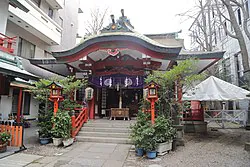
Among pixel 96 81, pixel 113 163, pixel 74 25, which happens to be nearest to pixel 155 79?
pixel 113 163

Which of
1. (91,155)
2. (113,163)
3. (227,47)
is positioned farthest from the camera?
(227,47)

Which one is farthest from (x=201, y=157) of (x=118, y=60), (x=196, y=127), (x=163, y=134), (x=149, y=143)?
(x=118, y=60)

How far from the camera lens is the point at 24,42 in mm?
12781

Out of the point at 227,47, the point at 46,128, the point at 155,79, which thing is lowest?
the point at 46,128

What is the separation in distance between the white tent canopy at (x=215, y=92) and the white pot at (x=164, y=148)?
3.01 metres

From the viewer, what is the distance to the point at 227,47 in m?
17.2

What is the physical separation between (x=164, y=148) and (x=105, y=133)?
305 centimetres

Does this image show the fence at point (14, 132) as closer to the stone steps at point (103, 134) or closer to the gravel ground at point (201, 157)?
the stone steps at point (103, 134)

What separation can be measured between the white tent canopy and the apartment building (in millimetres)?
7794

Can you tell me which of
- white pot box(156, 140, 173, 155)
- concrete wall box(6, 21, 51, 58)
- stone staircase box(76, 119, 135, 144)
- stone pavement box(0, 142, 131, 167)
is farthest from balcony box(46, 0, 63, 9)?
white pot box(156, 140, 173, 155)

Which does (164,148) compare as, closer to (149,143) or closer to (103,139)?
(149,143)

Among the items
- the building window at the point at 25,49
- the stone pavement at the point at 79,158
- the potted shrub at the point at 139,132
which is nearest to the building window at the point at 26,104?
the building window at the point at 25,49

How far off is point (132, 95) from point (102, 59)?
3.80m

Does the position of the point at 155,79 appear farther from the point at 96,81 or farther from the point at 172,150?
the point at 96,81
